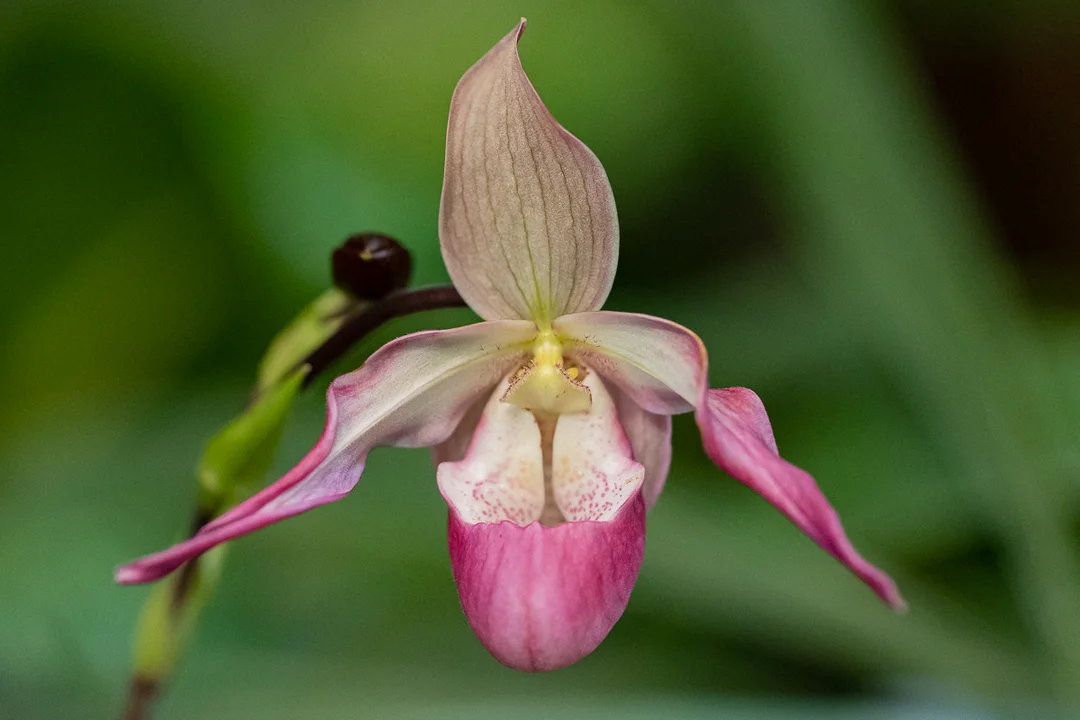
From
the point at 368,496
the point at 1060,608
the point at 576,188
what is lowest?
the point at 1060,608

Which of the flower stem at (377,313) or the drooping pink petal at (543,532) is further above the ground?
the flower stem at (377,313)


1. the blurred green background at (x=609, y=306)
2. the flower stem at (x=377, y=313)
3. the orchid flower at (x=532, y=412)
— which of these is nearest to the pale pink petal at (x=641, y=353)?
the orchid flower at (x=532, y=412)

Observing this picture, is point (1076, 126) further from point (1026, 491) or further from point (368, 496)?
point (368, 496)

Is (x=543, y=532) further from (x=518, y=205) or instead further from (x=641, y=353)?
(x=518, y=205)

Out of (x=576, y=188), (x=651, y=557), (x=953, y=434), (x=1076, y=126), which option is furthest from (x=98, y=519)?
(x=1076, y=126)

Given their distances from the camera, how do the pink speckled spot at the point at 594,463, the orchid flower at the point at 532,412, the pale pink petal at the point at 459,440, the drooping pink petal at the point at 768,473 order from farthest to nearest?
the pale pink petal at the point at 459,440 < the pink speckled spot at the point at 594,463 < the orchid flower at the point at 532,412 < the drooping pink petal at the point at 768,473

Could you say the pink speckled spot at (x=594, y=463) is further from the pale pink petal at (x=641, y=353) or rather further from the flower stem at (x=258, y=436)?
the flower stem at (x=258, y=436)

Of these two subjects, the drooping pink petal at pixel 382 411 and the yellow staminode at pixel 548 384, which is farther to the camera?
the yellow staminode at pixel 548 384

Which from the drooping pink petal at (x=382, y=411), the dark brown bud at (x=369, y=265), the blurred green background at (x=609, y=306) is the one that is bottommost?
the blurred green background at (x=609, y=306)
